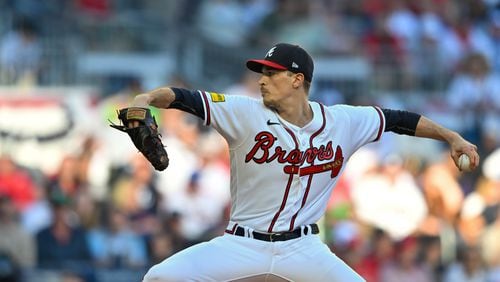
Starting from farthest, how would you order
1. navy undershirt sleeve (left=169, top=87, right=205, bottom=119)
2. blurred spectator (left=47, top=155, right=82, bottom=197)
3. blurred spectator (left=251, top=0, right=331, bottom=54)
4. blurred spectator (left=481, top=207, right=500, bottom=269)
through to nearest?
1. blurred spectator (left=251, top=0, right=331, bottom=54)
2. blurred spectator (left=481, top=207, right=500, bottom=269)
3. blurred spectator (left=47, top=155, right=82, bottom=197)
4. navy undershirt sleeve (left=169, top=87, right=205, bottom=119)

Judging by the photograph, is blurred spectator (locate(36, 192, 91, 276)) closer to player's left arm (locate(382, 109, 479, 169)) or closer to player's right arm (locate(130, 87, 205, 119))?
player's left arm (locate(382, 109, 479, 169))

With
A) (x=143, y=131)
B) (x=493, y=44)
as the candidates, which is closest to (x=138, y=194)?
(x=143, y=131)

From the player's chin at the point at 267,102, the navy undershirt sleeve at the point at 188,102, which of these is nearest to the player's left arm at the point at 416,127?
A: the player's chin at the point at 267,102

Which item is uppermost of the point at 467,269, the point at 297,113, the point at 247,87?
the point at 297,113

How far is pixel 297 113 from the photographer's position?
9.23 meters

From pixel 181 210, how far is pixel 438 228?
2.81 meters

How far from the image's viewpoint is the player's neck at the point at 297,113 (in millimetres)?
9172

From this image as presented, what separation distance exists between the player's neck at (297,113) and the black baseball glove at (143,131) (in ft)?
3.69

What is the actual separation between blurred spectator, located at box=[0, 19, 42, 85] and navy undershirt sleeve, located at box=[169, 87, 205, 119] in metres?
7.48

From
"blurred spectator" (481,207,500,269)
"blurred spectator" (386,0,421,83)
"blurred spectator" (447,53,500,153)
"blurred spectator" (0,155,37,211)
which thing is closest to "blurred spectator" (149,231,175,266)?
"blurred spectator" (0,155,37,211)

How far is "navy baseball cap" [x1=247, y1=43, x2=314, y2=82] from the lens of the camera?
29.6ft

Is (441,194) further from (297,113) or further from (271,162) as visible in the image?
(271,162)

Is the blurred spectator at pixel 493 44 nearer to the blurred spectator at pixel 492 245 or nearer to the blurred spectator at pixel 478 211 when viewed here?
the blurred spectator at pixel 478 211

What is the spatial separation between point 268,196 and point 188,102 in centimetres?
84
